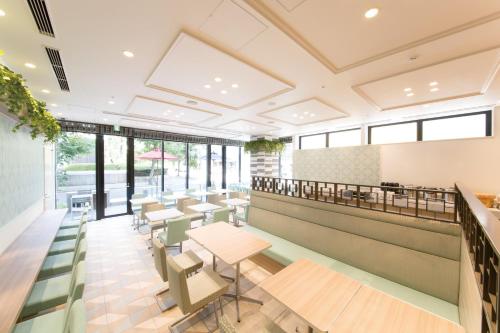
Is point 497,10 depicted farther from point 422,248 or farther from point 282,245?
point 282,245

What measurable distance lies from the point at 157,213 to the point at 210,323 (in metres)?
2.76

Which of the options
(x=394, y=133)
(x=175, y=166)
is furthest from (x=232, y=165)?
(x=394, y=133)

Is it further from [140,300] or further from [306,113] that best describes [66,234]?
[306,113]

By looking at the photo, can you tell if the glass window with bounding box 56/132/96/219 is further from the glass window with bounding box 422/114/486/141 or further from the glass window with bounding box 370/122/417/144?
the glass window with bounding box 422/114/486/141

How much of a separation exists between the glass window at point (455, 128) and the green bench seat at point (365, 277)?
224 inches

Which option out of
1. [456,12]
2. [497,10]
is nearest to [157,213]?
[456,12]

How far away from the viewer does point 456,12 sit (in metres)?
1.72

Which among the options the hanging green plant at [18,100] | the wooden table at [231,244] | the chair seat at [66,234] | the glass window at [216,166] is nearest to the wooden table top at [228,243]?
the wooden table at [231,244]

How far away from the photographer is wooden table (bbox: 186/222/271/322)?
233 cm

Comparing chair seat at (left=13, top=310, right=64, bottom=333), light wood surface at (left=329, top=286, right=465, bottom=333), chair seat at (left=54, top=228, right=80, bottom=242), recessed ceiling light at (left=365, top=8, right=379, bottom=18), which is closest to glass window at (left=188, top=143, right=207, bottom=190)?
chair seat at (left=54, top=228, right=80, bottom=242)

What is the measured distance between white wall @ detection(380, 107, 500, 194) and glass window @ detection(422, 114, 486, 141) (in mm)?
375

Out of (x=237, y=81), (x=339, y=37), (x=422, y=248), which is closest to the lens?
(x=339, y=37)

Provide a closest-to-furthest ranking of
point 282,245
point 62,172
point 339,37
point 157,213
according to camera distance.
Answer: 1. point 339,37
2. point 282,245
3. point 157,213
4. point 62,172

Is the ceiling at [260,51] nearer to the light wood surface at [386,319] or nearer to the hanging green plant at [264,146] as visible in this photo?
the light wood surface at [386,319]
